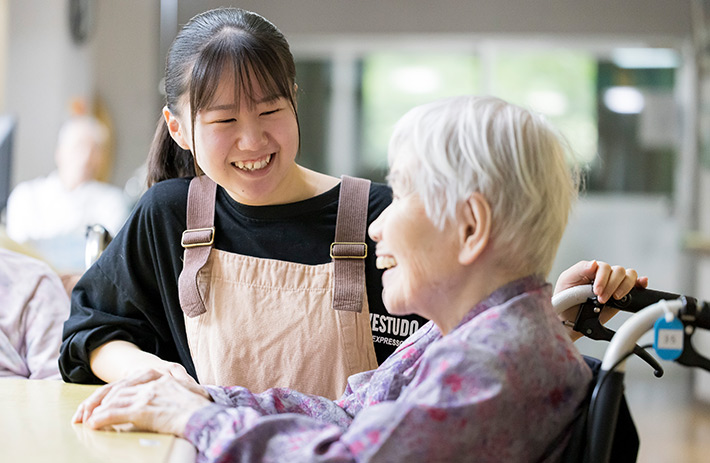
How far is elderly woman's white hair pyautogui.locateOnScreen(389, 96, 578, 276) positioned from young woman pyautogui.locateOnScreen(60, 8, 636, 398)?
0.36 metres

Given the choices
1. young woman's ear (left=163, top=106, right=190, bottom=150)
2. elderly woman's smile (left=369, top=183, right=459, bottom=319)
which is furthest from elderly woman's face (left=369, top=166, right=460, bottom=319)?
young woman's ear (left=163, top=106, right=190, bottom=150)

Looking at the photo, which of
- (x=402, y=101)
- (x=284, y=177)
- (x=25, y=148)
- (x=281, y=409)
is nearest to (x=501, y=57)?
(x=402, y=101)

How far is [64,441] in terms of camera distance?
0.93 meters

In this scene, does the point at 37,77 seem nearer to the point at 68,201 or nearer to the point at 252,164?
the point at 68,201

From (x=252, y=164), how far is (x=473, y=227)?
1.75ft

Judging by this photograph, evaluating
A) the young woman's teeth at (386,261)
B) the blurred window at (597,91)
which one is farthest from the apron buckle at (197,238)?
the blurred window at (597,91)

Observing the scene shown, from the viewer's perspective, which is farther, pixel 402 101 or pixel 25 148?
pixel 402 101

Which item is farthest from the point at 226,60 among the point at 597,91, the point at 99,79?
the point at 597,91

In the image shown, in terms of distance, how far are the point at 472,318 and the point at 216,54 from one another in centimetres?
63

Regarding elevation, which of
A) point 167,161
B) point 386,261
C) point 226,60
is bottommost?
point 386,261

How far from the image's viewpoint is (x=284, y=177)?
4.61 ft

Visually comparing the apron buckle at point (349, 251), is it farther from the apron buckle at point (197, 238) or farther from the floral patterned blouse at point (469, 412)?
the floral patterned blouse at point (469, 412)

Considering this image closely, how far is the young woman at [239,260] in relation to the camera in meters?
1.29

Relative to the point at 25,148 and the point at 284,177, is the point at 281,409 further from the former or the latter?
the point at 25,148
